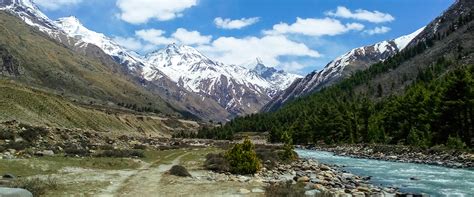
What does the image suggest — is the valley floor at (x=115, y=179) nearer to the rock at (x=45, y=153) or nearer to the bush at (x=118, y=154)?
the rock at (x=45, y=153)

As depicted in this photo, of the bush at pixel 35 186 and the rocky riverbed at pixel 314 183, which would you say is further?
the rocky riverbed at pixel 314 183

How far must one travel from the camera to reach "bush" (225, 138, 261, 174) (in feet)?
138

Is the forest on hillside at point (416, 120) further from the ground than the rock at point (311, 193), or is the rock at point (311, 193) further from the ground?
the forest on hillside at point (416, 120)

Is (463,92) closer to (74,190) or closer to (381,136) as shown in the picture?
(381,136)

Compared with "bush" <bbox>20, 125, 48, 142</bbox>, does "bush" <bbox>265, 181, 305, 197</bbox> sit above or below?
below

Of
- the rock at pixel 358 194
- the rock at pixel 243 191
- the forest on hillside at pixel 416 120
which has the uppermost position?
the forest on hillside at pixel 416 120

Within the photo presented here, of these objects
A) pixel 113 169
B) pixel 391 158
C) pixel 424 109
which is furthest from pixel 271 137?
pixel 113 169

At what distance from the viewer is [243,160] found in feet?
140

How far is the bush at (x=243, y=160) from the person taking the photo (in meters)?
42.1

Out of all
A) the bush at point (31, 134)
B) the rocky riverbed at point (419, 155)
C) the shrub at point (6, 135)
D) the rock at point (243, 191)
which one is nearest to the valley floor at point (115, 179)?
the rock at point (243, 191)

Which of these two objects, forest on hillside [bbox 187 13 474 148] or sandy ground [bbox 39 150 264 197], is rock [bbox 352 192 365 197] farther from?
forest on hillside [bbox 187 13 474 148]

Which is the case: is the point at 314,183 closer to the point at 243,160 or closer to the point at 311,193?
the point at 311,193

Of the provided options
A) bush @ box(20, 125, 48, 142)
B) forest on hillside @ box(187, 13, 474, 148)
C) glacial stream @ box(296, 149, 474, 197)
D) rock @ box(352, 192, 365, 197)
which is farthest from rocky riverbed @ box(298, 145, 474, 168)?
bush @ box(20, 125, 48, 142)

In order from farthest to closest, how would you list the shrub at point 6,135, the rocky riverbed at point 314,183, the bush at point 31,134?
the bush at point 31,134 < the shrub at point 6,135 < the rocky riverbed at point 314,183
